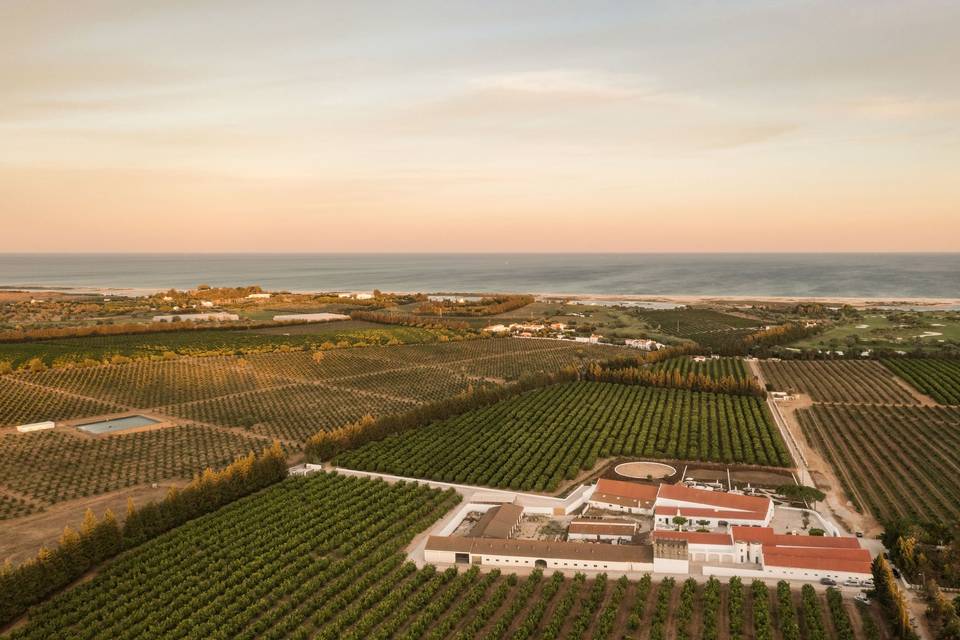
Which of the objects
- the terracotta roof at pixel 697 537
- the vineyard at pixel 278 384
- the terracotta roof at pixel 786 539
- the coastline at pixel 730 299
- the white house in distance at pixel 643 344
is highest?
the coastline at pixel 730 299

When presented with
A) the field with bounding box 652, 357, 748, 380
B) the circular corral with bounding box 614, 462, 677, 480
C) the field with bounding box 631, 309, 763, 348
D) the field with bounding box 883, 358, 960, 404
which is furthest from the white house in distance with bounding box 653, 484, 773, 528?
the field with bounding box 631, 309, 763, 348

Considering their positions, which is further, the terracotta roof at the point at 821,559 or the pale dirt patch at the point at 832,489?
the pale dirt patch at the point at 832,489

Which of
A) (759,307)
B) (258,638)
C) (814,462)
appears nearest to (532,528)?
(258,638)

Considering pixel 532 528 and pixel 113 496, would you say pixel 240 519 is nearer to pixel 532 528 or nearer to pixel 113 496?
pixel 113 496

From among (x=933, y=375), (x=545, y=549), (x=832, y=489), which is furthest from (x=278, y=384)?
(x=933, y=375)

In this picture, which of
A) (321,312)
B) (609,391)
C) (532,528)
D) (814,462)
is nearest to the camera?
(532,528)

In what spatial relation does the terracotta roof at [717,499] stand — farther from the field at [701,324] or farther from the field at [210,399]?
the field at [701,324]

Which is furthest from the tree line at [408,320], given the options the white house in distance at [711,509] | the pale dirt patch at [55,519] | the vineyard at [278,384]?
the white house in distance at [711,509]

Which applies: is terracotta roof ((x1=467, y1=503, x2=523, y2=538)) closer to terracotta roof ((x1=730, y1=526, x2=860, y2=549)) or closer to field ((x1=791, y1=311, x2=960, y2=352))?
terracotta roof ((x1=730, y1=526, x2=860, y2=549))
